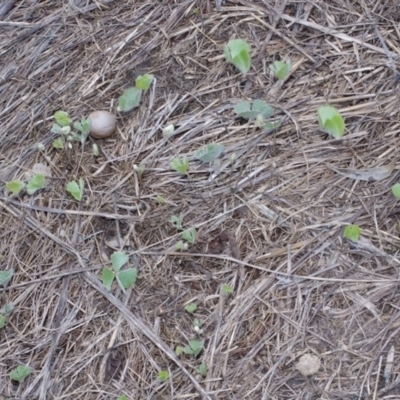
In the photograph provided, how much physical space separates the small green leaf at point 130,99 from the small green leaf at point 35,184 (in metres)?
0.31

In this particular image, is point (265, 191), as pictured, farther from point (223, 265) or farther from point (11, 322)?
point (11, 322)

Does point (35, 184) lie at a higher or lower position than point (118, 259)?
higher

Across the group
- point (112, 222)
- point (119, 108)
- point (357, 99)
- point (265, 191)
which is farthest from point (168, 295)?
point (357, 99)

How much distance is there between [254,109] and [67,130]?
549 mm

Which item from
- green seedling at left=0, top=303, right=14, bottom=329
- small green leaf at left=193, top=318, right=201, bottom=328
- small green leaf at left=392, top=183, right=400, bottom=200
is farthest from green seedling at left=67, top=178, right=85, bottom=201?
small green leaf at left=392, top=183, right=400, bottom=200

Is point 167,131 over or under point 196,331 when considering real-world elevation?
over

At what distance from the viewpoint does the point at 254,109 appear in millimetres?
1676

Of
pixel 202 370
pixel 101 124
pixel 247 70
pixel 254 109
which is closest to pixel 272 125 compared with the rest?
pixel 254 109

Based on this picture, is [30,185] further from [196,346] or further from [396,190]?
[396,190]

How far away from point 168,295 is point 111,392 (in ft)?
0.98

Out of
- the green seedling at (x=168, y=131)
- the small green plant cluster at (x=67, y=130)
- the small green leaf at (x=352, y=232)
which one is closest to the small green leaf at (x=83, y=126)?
the small green plant cluster at (x=67, y=130)

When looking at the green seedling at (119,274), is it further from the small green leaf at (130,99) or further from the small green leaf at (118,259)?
the small green leaf at (130,99)

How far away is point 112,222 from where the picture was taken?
1704 millimetres

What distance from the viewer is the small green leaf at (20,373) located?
1603 mm
